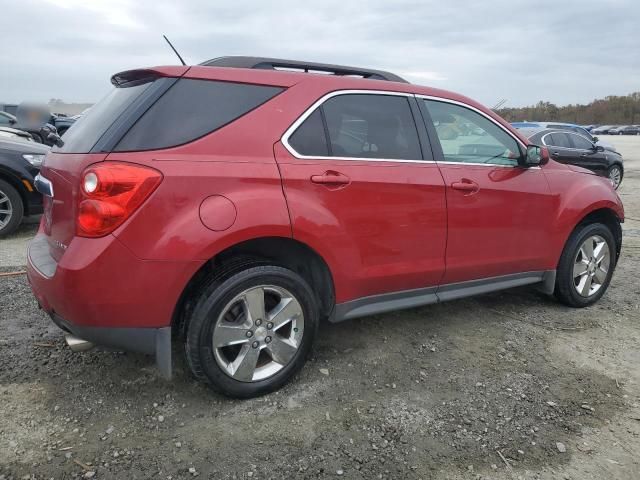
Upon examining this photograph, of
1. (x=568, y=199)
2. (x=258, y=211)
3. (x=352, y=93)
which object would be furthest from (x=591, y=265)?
(x=258, y=211)

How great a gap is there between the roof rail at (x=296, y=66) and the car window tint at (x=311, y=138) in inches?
15.8

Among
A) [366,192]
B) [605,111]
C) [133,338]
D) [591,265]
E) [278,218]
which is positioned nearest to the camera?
[133,338]

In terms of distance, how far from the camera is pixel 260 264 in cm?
261

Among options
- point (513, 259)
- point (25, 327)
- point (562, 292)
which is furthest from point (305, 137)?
point (562, 292)

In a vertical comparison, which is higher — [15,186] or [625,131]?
[625,131]

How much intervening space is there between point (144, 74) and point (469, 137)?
2.17 m

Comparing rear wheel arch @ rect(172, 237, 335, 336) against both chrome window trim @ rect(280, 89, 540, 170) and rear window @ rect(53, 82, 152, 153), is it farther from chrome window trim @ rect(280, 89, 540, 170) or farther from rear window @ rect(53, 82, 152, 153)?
rear window @ rect(53, 82, 152, 153)

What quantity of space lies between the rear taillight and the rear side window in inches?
5.5

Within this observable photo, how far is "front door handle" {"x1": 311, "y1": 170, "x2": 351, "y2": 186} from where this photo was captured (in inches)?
105

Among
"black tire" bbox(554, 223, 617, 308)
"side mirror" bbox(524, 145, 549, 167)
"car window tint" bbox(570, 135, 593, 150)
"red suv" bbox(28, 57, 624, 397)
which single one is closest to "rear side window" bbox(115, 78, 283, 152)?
"red suv" bbox(28, 57, 624, 397)

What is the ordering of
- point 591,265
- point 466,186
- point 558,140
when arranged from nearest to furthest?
point 466,186
point 591,265
point 558,140

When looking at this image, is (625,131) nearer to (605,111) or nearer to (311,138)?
(605,111)

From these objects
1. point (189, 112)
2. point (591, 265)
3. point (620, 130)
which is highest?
point (620, 130)

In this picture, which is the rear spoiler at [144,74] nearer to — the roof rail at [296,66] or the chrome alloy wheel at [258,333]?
the roof rail at [296,66]
